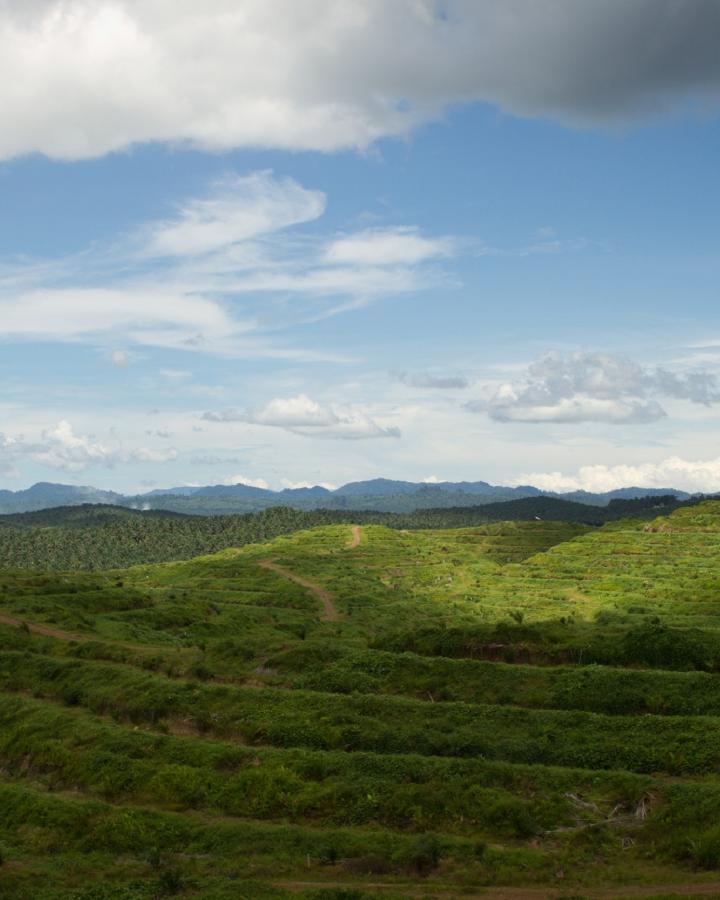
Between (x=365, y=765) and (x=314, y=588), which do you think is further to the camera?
(x=314, y=588)

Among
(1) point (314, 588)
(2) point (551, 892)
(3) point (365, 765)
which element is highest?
(3) point (365, 765)

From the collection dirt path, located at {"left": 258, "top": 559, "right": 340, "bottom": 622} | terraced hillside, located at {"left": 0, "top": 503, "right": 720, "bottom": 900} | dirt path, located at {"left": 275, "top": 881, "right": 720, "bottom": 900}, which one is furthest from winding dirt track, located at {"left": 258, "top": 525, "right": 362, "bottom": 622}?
dirt path, located at {"left": 275, "top": 881, "right": 720, "bottom": 900}

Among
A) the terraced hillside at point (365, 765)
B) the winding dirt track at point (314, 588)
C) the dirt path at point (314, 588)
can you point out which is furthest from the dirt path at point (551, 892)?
the dirt path at point (314, 588)

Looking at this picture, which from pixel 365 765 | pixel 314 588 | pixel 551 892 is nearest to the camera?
pixel 551 892

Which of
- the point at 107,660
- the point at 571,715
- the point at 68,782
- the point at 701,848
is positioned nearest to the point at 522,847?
the point at 701,848

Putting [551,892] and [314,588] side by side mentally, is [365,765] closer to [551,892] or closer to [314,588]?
[551,892]

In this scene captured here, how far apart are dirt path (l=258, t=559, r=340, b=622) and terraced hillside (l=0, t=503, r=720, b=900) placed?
45965 millimetres

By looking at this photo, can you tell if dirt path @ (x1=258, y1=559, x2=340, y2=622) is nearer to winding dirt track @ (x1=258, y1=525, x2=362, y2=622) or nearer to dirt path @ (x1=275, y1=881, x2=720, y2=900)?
winding dirt track @ (x1=258, y1=525, x2=362, y2=622)

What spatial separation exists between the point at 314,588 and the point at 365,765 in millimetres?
105101

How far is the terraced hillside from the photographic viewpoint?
3219 cm

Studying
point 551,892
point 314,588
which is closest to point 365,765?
point 551,892

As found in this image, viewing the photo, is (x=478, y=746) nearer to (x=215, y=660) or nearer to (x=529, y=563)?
(x=215, y=660)

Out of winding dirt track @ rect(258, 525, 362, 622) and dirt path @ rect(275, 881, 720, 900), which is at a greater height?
dirt path @ rect(275, 881, 720, 900)

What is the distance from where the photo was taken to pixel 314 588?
145250mm
